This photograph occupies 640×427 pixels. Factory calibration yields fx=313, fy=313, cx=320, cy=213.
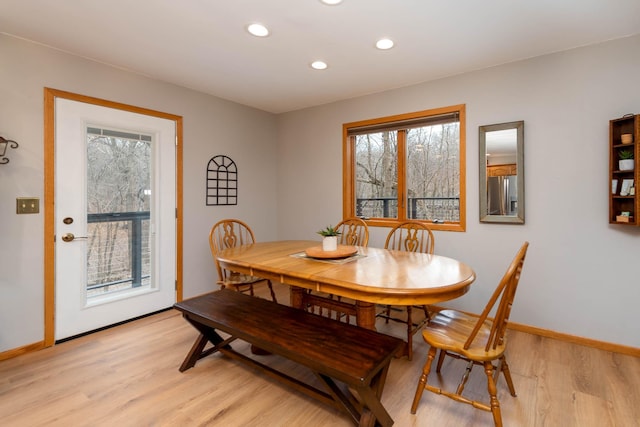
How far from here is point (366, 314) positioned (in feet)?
6.60

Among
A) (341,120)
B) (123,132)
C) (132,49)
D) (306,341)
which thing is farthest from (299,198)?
(306,341)

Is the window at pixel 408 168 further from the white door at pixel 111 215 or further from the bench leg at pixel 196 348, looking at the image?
the bench leg at pixel 196 348

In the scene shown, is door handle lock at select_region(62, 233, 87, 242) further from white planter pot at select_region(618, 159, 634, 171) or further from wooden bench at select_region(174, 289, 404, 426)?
white planter pot at select_region(618, 159, 634, 171)

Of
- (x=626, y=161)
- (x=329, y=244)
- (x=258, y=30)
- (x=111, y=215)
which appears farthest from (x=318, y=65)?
(x=626, y=161)

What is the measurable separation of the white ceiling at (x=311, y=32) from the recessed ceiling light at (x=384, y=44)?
0.15 feet

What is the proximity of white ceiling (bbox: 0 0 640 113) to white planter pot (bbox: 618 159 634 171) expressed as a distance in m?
0.95

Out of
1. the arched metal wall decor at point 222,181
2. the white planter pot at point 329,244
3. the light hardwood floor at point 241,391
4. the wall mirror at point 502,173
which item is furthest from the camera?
the arched metal wall decor at point 222,181

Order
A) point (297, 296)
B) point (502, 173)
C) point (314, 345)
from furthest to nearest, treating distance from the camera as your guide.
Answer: point (502, 173) < point (297, 296) < point (314, 345)

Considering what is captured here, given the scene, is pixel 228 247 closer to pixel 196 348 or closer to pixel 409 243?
pixel 196 348

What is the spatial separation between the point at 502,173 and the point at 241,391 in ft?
9.07

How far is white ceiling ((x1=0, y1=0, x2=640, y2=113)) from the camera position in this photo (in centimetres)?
200

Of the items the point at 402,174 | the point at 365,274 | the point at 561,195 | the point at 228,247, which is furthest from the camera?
the point at 402,174

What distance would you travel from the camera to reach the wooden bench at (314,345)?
57.5 inches

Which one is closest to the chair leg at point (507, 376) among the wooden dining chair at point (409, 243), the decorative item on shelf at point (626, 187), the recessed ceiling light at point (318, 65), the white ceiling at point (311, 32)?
the wooden dining chair at point (409, 243)
